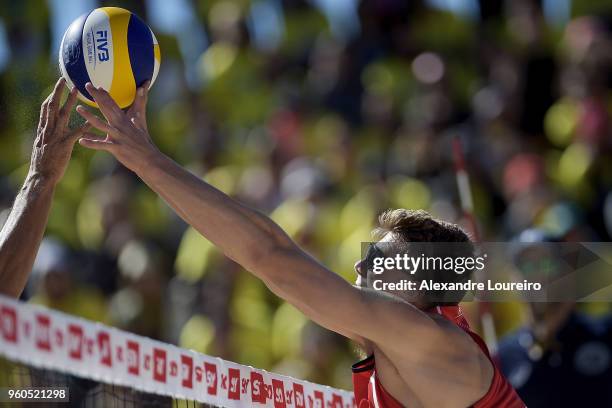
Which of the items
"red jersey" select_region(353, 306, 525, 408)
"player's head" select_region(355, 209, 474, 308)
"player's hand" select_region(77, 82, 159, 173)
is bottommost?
"red jersey" select_region(353, 306, 525, 408)

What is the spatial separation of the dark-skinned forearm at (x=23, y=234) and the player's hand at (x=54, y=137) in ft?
0.16

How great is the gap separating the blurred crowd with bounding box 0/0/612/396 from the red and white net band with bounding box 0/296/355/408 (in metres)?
2.92

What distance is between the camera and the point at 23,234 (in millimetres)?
4152

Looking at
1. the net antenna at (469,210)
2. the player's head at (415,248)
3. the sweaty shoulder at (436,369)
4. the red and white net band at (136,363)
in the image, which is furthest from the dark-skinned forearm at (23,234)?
the net antenna at (469,210)

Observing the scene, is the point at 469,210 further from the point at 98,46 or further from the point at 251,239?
the point at 251,239

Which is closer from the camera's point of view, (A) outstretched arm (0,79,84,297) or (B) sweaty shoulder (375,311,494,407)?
(B) sweaty shoulder (375,311,494,407)

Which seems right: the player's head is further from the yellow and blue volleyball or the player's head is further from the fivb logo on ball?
the fivb logo on ball

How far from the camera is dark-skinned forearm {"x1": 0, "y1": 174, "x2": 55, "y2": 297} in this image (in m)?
4.09

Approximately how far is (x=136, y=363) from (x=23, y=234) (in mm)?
795

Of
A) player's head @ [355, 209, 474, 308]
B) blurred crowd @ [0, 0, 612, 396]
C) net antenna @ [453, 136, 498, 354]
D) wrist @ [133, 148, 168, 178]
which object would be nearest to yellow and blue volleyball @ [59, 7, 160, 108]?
wrist @ [133, 148, 168, 178]

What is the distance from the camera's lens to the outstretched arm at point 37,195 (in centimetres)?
405

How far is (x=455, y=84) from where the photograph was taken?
997cm

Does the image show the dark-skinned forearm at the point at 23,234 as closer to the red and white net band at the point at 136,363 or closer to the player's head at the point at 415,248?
the red and white net band at the point at 136,363

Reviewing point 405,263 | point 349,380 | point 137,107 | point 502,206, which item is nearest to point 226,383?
point 405,263
